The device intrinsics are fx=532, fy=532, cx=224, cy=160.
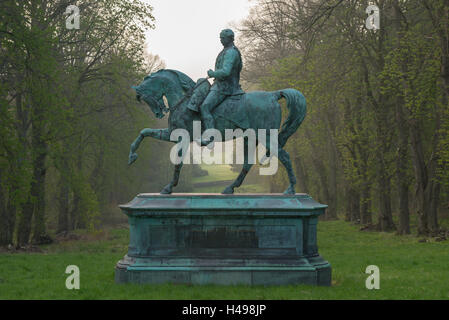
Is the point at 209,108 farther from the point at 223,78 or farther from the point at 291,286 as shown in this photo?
the point at 291,286

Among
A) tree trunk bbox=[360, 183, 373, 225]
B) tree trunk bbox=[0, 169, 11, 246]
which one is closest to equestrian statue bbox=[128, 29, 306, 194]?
tree trunk bbox=[0, 169, 11, 246]

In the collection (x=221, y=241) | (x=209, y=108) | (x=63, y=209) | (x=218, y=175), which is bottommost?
(x=63, y=209)

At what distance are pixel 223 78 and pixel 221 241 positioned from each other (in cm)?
307

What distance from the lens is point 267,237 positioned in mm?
9523

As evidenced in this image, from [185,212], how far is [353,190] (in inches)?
794

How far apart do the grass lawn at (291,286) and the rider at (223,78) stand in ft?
9.76

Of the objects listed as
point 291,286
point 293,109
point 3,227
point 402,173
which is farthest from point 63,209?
point 291,286

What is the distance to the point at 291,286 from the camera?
354 inches

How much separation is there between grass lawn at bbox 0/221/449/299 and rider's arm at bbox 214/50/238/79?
152 inches

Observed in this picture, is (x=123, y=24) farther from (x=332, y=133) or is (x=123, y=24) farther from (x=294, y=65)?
(x=332, y=133)

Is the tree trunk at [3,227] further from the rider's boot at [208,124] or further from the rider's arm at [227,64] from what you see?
the rider's arm at [227,64]

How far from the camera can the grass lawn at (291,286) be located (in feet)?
27.8

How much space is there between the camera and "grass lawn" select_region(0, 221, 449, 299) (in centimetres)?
848
